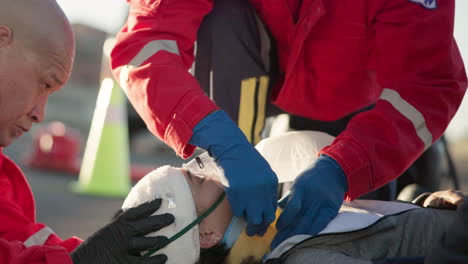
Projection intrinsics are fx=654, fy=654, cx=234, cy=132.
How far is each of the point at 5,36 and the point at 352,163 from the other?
3.38ft

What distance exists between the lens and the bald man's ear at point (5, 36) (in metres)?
1.53

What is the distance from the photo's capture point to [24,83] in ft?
5.23

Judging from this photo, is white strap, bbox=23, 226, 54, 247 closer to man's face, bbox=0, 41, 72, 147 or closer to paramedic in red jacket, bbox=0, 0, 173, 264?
paramedic in red jacket, bbox=0, 0, 173, 264

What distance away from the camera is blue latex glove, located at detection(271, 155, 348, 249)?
1.83 m

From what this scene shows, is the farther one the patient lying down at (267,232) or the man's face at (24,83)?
the patient lying down at (267,232)

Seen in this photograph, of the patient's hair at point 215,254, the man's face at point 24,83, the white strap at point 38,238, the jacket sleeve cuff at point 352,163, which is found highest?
the man's face at point 24,83

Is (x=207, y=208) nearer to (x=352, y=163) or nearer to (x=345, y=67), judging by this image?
(x=352, y=163)

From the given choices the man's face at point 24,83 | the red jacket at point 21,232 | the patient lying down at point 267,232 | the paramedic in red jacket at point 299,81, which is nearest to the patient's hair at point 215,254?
the patient lying down at point 267,232

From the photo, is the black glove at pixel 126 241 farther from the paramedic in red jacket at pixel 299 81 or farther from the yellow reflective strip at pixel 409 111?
the yellow reflective strip at pixel 409 111

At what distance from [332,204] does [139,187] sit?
545mm

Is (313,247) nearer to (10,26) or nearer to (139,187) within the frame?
(139,187)

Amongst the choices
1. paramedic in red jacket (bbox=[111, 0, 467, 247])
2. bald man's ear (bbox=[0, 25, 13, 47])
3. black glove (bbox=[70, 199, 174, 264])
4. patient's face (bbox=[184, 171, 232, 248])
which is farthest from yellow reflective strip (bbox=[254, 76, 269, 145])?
bald man's ear (bbox=[0, 25, 13, 47])

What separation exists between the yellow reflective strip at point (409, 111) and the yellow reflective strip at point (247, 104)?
1.54 ft

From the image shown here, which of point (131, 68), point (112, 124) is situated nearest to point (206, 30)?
point (131, 68)
